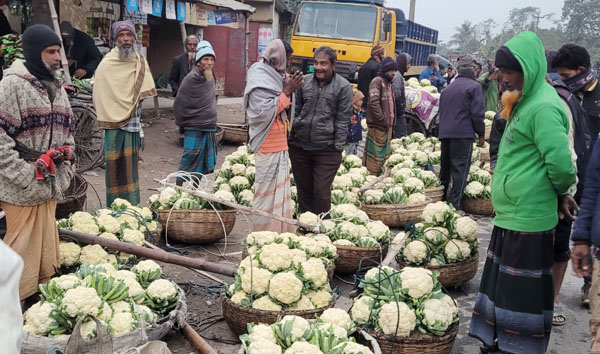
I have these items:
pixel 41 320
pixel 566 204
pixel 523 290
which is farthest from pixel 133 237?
pixel 566 204

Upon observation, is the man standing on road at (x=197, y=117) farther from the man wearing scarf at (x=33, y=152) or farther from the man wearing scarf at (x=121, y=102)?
the man wearing scarf at (x=33, y=152)

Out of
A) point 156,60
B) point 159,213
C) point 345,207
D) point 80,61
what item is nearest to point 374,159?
point 345,207

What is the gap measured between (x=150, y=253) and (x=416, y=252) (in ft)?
7.13

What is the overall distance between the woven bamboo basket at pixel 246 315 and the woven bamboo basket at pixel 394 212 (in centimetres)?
285

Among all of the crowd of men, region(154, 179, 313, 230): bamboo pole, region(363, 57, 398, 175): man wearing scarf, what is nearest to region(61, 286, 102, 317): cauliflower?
the crowd of men

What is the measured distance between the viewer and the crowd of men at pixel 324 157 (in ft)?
11.0

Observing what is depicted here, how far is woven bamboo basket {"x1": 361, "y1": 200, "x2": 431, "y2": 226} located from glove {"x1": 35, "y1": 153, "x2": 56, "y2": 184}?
382 cm

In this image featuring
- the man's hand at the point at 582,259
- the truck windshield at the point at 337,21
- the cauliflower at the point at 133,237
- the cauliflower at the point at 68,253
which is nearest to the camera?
the man's hand at the point at 582,259

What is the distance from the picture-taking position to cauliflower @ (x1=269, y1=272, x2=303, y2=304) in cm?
378

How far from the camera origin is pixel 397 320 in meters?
3.51

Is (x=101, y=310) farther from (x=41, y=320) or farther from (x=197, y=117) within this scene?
(x=197, y=117)

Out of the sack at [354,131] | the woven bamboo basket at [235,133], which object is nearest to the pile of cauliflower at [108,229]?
the sack at [354,131]

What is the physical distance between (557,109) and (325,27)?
11835 millimetres

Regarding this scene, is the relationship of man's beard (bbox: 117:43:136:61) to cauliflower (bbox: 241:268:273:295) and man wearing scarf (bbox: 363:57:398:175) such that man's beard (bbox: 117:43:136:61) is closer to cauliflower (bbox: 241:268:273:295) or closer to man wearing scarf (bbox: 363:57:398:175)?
cauliflower (bbox: 241:268:273:295)
